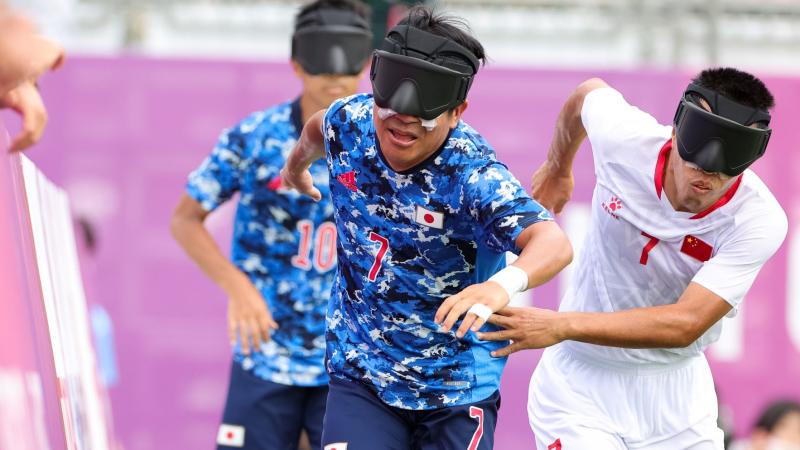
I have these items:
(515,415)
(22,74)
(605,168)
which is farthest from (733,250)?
(515,415)

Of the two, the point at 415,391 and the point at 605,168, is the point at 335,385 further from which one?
the point at 605,168

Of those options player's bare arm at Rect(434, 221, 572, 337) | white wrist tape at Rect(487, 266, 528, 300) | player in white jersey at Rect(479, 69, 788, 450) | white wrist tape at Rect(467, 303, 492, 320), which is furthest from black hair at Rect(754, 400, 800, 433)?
white wrist tape at Rect(467, 303, 492, 320)

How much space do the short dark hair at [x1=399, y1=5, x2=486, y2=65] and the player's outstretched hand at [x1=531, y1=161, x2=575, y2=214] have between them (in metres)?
0.96

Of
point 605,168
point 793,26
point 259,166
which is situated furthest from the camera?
point 793,26

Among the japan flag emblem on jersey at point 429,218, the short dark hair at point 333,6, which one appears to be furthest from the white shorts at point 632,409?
the short dark hair at point 333,6

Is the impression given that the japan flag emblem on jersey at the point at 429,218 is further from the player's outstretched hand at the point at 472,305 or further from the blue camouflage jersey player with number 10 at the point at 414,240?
the player's outstretched hand at the point at 472,305

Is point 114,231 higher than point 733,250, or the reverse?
point 733,250

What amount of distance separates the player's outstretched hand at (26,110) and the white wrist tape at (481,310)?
1.47m

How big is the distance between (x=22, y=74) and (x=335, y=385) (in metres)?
1.58

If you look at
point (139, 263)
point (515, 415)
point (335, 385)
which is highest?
point (335, 385)

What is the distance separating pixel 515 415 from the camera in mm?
9336

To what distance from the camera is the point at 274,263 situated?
6.27m

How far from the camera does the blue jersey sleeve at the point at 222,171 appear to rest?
6277 mm

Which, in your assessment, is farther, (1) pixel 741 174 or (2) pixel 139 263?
(2) pixel 139 263
